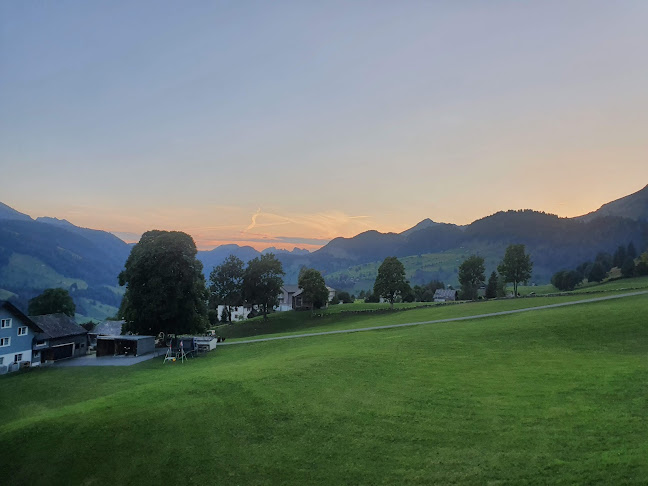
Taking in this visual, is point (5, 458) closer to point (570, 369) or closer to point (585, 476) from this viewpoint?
point (585, 476)

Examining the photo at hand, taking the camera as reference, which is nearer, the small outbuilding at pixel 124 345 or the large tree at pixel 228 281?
the small outbuilding at pixel 124 345

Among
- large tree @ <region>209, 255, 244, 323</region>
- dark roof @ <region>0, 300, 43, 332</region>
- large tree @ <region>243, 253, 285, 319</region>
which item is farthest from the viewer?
large tree @ <region>209, 255, 244, 323</region>

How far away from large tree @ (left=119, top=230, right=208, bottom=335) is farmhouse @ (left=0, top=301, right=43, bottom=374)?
11684 mm

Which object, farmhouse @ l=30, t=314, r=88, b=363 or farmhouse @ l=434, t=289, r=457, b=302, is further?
farmhouse @ l=434, t=289, r=457, b=302

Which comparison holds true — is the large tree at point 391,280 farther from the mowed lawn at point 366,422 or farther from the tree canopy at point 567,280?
the tree canopy at point 567,280

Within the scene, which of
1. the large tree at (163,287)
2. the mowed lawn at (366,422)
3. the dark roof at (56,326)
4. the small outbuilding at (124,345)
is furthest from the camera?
the dark roof at (56,326)

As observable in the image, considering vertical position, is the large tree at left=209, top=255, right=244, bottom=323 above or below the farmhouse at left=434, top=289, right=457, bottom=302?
above

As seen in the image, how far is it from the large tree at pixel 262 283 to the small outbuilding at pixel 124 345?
143 ft

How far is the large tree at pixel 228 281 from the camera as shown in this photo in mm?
102562

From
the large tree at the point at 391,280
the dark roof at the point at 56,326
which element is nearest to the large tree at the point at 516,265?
the large tree at the point at 391,280

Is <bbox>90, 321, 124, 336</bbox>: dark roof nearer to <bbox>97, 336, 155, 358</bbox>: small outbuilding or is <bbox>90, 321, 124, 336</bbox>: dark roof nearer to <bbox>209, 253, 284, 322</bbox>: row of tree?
<bbox>97, 336, 155, 358</bbox>: small outbuilding

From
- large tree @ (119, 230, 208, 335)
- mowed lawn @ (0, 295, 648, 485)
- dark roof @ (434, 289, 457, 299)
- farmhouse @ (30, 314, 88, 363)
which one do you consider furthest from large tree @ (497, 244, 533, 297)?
farmhouse @ (30, 314, 88, 363)

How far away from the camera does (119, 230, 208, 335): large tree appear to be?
55.2m

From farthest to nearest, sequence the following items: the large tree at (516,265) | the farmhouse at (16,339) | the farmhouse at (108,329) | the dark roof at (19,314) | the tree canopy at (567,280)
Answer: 1. the tree canopy at (567,280)
2. the large tree at (516,265)
3. the farmhouse at (108,329)
4. the dark roof at (19,314)
5. the farmhouse at (16,339)
